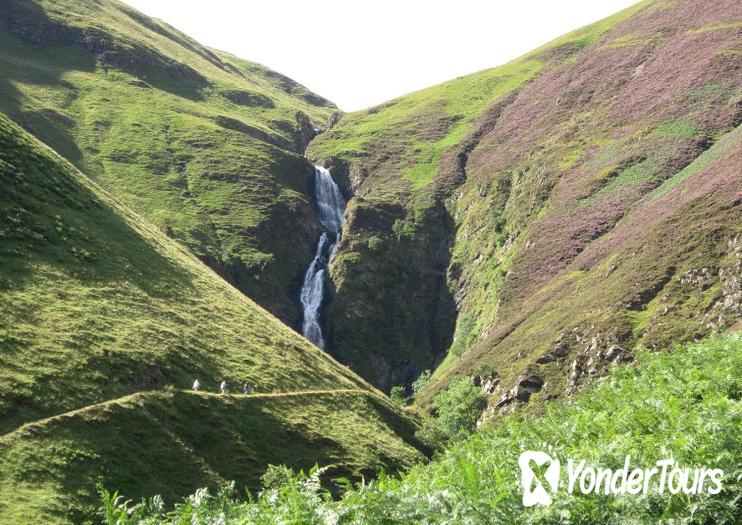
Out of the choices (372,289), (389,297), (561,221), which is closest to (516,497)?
(561,221)

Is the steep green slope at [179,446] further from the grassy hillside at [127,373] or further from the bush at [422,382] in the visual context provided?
the bush at [422,382]

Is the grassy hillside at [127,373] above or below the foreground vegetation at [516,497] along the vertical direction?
below

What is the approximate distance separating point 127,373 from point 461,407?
3718 cm

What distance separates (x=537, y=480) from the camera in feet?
35.8

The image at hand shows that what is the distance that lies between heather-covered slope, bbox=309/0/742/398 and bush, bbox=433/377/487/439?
2.90 metres

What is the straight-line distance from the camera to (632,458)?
38.3 ft

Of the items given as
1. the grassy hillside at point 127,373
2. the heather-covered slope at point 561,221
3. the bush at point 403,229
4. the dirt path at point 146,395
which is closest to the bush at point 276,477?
the grassy hillside at point 127,373

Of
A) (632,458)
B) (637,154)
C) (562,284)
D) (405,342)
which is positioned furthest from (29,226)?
(637,154)

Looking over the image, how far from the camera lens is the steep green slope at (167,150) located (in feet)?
414

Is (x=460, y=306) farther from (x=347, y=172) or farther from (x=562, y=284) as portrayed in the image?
(x=347, y=172)

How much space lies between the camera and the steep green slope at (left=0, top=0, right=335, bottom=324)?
126 m

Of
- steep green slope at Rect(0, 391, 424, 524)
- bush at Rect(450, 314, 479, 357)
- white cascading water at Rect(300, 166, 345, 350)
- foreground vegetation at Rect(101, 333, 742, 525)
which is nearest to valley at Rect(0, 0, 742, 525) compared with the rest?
foreground vegetation at Rect(101, 333, 742, 525)

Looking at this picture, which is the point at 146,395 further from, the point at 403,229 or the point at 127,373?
Answer: the point at 403,229

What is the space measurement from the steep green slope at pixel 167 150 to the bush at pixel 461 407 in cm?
5151
